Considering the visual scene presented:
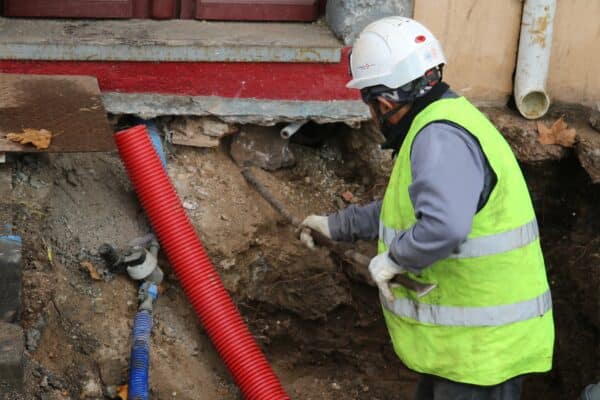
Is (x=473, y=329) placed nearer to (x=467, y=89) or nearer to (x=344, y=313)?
(x=344, y=313)

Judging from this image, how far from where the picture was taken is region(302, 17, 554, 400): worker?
3318mm

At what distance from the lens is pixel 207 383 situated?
505cm

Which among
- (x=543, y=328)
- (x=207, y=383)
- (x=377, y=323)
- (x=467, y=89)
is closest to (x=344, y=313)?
(x=377, y=323)

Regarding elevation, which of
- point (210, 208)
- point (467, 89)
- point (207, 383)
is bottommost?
point (207, 383)

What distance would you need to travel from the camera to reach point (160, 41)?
5.11 meters

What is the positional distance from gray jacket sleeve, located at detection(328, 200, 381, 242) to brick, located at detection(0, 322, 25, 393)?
1.43m

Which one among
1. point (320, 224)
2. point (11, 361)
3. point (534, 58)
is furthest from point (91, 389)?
point (534, 58)

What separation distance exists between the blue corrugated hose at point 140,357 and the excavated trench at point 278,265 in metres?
0.10

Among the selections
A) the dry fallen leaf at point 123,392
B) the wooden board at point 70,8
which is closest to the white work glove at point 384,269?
Result: the dry fallen leaf at point 123,392

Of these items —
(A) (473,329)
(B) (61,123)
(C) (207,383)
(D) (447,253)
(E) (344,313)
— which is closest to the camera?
(D) (447,253)

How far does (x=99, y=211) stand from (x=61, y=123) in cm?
68

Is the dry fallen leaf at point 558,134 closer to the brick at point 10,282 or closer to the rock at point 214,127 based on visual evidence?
the rock at point 214,127

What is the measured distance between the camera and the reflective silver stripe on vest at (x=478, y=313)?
3570mm

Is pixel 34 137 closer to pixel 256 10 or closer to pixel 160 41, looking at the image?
pixel 160 41
